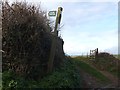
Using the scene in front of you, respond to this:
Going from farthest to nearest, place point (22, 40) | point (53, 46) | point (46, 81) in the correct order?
Result: point (53, 46), point (22, 40), point (46, 81)

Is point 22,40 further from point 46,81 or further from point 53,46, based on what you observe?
point 46,81

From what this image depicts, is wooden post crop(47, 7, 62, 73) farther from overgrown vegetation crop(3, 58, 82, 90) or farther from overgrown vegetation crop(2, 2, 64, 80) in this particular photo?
overgrown vegetation crop(2, 2, 64, 80)

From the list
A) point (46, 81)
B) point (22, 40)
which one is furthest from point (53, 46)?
point (46, 81)

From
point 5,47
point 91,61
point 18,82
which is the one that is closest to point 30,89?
point 18,82

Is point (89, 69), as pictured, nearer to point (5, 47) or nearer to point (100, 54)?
point (100, 54)

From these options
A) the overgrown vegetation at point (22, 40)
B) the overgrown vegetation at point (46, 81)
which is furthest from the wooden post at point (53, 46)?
the overgrown vegetation at point (22, 40)

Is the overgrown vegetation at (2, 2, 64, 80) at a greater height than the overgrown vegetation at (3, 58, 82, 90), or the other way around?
the overgrown vegetation at (2, 2, 64, 80)

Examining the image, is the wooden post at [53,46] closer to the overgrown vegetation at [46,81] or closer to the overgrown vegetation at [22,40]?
the overgrown vegetation at [46,81]

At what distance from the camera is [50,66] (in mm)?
12383

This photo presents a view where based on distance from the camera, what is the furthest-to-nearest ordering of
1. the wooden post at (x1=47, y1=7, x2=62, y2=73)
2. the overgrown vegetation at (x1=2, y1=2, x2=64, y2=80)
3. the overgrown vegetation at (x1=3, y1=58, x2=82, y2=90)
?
the wooden post at (x1=47, y1=7, x2=62, y2=73) < the overgrown vegetation at (x1=2, y1=2, x2=64, y2=80) < the overgrown vegetation at (x1=3, y1=58, x2=82, y2=90)

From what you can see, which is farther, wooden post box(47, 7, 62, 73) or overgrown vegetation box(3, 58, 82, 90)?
wooden post box(47, 7, 62, 73)

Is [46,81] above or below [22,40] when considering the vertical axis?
below

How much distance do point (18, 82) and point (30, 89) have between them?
1.67ft

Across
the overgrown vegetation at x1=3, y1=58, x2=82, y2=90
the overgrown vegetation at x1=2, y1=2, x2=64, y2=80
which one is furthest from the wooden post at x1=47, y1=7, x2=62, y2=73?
the overgrown vegetation at x1=2, y1=2, x2=64, y2=80
